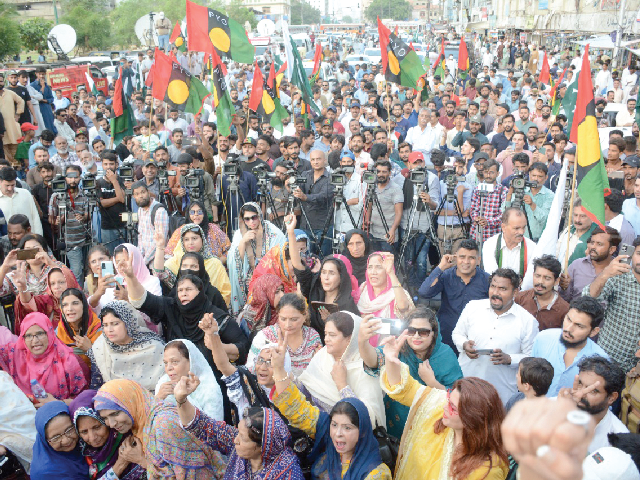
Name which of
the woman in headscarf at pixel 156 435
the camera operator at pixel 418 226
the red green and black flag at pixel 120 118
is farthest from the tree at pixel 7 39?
the woman in headscarf at pixel 156 435

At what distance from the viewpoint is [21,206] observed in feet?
18.2

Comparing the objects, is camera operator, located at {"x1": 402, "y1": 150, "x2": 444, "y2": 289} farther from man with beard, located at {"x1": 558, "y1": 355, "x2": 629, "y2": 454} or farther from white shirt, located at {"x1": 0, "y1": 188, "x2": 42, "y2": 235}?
white shirt, located at {"x1": 0, "y1": 188, "x2": 42, "y2": 235}

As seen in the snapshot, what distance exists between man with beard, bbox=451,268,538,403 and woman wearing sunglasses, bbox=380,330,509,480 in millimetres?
979

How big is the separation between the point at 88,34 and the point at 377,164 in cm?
3150

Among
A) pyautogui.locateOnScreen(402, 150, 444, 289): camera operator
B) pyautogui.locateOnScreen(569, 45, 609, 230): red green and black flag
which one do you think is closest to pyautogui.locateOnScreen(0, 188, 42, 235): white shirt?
pyautogui.locateOnScreen(402, 150, 444, 289): camera operator

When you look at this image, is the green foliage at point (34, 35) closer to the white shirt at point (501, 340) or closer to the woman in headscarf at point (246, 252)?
the woman in headscarf at point (246, 252)

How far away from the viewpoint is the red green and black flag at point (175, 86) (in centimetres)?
677

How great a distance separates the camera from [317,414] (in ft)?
8.80

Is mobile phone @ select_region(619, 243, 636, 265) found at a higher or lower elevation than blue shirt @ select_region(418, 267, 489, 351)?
higher

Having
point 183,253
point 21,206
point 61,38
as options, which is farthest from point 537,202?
point 61,38

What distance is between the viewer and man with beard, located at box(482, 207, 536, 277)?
440cm

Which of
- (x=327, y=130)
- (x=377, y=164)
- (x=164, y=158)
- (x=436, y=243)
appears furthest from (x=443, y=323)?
(x=327, y=130)

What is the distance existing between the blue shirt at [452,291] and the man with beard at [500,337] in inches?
19.7

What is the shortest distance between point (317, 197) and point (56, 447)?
12.3 feet
